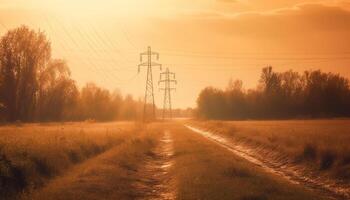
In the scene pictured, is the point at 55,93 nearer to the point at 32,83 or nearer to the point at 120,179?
the point at 32,83

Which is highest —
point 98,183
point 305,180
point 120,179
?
point 98,183

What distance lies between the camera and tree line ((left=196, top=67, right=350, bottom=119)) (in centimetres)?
13912

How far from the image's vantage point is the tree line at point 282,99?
13912 centimetres

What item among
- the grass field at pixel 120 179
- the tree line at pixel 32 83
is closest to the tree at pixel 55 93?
the tree line at pixel 32 83

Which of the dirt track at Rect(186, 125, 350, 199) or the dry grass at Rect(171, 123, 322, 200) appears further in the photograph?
the dirt track at Rect(186, 125, 350, 199)

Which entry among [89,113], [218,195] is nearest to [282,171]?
[218,195]

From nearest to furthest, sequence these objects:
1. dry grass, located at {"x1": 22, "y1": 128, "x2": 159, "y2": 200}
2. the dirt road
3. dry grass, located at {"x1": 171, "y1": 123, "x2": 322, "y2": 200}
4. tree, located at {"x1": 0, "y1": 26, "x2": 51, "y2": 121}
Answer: dry grass, located at {"x1": 22, "y1": 128, "x2": 159, "y2": 200}, dry grass, located at {"x1": 171, "y1": 123, "x2": 322, "y2": 200}, the dirt road, tree, located at {"x1": 0, "y1": 26, "x2": 51, "y2": 121}

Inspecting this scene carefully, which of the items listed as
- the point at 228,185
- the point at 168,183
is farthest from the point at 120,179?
the point at 228,185

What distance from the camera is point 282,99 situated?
15100cm

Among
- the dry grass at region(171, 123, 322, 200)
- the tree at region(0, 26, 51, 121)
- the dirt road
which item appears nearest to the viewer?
the dry grass at region(171, 123, 322, 200)

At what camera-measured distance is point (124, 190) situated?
19969 mm

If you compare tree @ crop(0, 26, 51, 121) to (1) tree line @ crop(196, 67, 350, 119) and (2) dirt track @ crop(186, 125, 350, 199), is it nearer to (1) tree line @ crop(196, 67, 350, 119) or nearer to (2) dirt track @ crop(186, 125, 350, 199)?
(2) dirt track @ crop(186, 125, 350, 199)

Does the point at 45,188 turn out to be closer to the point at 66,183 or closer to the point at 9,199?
the point at 66,183

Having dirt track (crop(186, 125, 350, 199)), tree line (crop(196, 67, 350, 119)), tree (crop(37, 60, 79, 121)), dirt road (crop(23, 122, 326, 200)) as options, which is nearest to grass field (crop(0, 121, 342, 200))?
dirt road (crop(23, 122, 326, 200))
